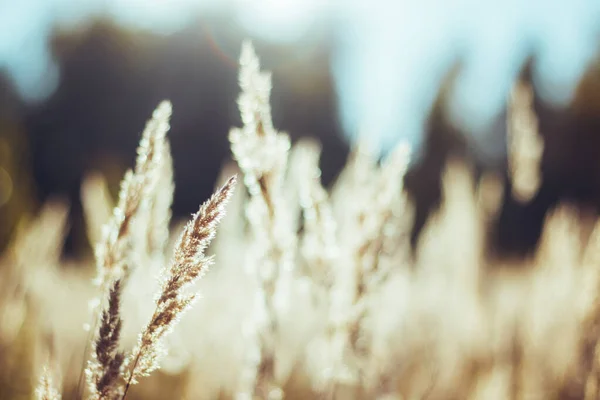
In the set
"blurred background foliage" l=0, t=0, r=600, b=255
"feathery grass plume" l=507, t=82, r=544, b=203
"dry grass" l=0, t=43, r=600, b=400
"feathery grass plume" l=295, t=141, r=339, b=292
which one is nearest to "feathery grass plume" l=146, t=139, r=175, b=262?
"dry grass" l=0, t=43, r=600, b=400

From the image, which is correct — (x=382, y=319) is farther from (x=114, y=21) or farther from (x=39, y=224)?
(x=114, y=21)

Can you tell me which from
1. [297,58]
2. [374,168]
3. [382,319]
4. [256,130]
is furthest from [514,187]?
[297,58]

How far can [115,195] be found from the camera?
8.24 metres

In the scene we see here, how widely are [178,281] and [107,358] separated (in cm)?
17

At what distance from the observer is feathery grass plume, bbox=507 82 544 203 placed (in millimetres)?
2518

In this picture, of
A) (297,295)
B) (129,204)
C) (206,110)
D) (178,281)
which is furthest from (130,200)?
(206,110)

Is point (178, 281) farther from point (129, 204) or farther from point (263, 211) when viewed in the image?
point (263, 211)

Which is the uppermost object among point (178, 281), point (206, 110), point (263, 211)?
point (206, 110)

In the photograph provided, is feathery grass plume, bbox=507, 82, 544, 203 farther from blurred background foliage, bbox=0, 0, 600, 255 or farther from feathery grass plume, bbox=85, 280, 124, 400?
blurred background foliage, bbox=0, 0, 600, 255

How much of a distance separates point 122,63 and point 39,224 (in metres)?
23.4

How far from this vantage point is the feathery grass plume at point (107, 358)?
0.82 m

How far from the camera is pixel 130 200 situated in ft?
3.10

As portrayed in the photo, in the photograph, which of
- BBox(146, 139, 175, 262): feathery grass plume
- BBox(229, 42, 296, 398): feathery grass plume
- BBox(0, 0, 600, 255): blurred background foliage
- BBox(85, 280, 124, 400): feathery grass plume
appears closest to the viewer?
BBox(85, 280, 124, 400): feathery grass plume

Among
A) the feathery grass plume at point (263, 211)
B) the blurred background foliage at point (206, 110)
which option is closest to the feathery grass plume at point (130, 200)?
the feathery grass plume at point (263, 211)
